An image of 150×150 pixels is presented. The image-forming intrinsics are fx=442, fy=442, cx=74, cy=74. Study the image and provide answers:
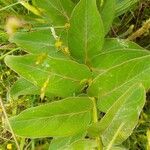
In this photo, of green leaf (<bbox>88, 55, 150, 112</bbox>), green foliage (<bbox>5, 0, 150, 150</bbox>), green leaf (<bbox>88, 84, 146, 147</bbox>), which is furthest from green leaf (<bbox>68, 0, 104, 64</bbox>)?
green leaf (<bbox>88, 84, 146, 147</bbox>)

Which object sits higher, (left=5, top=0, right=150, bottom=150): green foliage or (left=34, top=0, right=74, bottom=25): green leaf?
(left=34, top=0, right=74, bottom=25): green leaf

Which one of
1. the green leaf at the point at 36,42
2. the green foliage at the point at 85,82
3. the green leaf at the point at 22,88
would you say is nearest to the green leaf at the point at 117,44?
the green foliage at the point at 85,82

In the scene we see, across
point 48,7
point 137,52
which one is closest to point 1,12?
point 48,7

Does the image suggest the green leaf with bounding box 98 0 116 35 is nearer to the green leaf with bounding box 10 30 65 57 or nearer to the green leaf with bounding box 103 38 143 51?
the green leaf with bounding box 103 38 143 51

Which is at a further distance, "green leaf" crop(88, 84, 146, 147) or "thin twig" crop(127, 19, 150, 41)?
"thin twig" crop(127, 19, 150, 41)

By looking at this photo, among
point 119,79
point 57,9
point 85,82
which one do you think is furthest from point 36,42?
point 119,79

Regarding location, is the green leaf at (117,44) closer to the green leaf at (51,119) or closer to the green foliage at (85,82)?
the green foliage at (85,82)

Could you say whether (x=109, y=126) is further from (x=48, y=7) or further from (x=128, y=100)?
(x=48, y=7)
